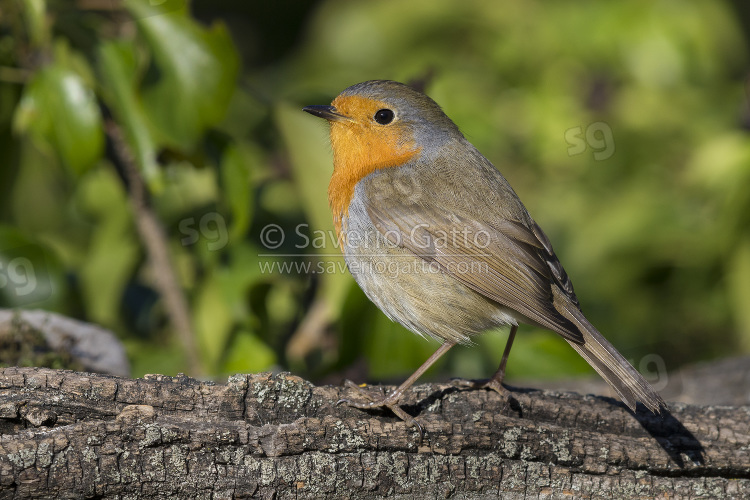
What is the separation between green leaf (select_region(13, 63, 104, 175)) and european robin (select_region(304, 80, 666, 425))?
106 centimetres

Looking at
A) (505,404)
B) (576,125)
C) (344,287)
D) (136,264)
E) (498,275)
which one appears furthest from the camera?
(576,125)

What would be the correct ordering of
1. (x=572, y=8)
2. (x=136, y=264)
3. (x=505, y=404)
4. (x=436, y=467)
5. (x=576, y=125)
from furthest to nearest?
1. (x=572, y=8)
2. (x=576, y=125)
3. (x=136, y=264)
4. (x=505, y=404)
5. (x=436, y=467)

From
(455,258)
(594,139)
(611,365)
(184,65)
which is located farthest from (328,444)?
(594,139)

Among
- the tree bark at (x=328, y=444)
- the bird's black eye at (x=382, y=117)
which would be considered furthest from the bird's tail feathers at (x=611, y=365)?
the bird's black eye at (x=382, y=117)

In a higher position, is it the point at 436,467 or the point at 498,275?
the point at 498,275

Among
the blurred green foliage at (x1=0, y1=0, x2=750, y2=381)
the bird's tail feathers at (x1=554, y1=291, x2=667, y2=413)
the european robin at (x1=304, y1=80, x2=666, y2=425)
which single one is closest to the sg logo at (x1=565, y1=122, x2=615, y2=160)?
the blurred green foliage at (x1=0, y1=0, x2=750, y2=381)

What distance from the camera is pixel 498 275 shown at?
352 centimetres

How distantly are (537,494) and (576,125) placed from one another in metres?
3.57

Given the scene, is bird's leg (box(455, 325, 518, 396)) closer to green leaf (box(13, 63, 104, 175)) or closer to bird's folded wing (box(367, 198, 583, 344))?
bird's folded wing (box(367, 198, 583, 344))

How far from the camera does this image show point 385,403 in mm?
3115

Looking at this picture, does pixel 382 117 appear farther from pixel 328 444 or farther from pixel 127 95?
pixel 328 444

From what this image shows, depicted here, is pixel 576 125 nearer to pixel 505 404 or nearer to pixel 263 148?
pixel 263 148

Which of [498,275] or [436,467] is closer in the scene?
[436,467]

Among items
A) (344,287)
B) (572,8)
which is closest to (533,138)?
(572,8)
